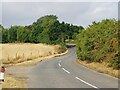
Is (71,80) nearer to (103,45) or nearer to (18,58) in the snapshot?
(103,45)

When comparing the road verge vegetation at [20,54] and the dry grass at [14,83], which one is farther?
the road verge vegetation at [20,54]

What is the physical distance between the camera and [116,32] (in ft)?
76.9

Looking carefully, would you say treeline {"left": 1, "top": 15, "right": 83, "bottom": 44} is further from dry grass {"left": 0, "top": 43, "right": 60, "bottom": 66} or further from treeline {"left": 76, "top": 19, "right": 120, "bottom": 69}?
treeline {"left": 76, "top": 19, "right": 120, "bottom": 69}

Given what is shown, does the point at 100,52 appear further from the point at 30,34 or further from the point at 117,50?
the point at 30,34

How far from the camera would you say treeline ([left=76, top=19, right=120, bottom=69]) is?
76.3 ft

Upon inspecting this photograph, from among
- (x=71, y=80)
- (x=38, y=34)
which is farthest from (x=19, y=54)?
(x=38, y=34)

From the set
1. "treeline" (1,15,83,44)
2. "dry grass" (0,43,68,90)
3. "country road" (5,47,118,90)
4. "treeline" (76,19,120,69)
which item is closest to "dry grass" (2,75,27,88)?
"dry grass" (0,43,68,90)

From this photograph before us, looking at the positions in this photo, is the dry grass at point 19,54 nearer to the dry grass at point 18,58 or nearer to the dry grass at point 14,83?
the dry grass at point 18,58

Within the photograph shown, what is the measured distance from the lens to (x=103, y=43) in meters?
27.8

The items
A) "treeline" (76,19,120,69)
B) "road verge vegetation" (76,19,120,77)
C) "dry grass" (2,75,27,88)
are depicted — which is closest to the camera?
"dry grass" (2,75,27,88)

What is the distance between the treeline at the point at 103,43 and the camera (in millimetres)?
23266

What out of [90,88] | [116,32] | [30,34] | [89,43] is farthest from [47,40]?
[90,88]

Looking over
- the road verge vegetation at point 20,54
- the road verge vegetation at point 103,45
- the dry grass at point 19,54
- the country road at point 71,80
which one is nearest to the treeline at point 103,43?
the road verge vegetation at point 103,45

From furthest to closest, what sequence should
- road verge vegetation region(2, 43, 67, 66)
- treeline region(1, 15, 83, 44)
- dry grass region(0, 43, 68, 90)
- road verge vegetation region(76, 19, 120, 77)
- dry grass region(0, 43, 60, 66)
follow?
1. treeline region(1, 15, 83, 44)
2. dry grass region(0, 43, 60, 66)
3. road verge vegetation region(2, 43, 67, 66)
4. road verge vegetation region(76, 19, 120, 77)
5. dry grass region(0, 43, 68, 90)
